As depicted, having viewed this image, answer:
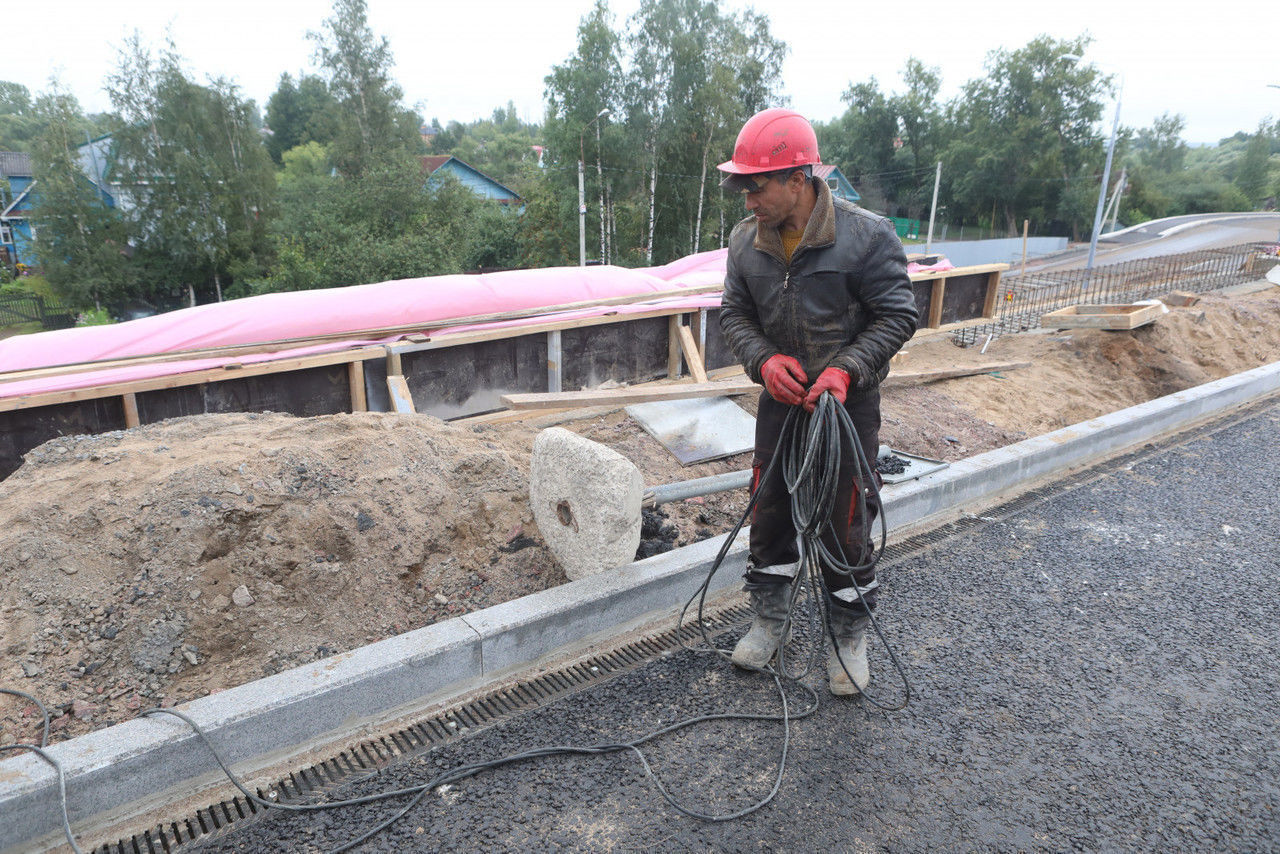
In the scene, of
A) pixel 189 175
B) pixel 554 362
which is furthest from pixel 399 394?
pixel 189 175

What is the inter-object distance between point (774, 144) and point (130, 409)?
15.5 ft

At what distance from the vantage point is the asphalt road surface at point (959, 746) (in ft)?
8.11

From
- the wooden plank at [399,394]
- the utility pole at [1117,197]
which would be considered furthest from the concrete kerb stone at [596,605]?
the utility pole at [1117,197]

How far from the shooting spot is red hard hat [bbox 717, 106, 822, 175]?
2908mm

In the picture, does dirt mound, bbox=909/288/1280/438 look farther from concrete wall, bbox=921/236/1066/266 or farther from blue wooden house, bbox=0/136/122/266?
concrete wall, bbox=921/236/1066/266

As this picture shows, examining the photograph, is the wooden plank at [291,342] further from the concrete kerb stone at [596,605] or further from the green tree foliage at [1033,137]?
the green tree foliage at [1033,137]

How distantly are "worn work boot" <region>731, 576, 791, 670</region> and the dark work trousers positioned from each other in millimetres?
59

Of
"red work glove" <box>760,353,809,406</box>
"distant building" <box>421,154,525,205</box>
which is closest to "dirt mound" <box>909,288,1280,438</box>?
"red work glove" <box>760,353,809,406</box>

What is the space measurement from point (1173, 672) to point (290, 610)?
4.02 metres

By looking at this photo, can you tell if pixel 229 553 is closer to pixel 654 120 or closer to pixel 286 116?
pixel 654 120

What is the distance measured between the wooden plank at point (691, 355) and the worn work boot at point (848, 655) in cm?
451

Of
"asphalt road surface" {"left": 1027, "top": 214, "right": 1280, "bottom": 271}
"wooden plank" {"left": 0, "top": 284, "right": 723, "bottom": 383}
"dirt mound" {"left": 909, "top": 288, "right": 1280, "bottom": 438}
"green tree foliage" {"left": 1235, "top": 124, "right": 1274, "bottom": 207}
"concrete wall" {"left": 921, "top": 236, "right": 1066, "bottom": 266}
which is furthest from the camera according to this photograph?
"green tree foliage" {"left": 1235, "top": 124, "right": 1274, "bottom": 207}

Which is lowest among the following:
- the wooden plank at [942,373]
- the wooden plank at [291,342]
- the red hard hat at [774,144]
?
the wooden plank at [942,373]

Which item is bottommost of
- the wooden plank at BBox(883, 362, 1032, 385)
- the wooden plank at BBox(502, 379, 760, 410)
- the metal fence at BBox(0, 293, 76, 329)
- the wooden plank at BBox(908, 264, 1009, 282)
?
the metal fence at BBox(0, 293, 76, 329)
